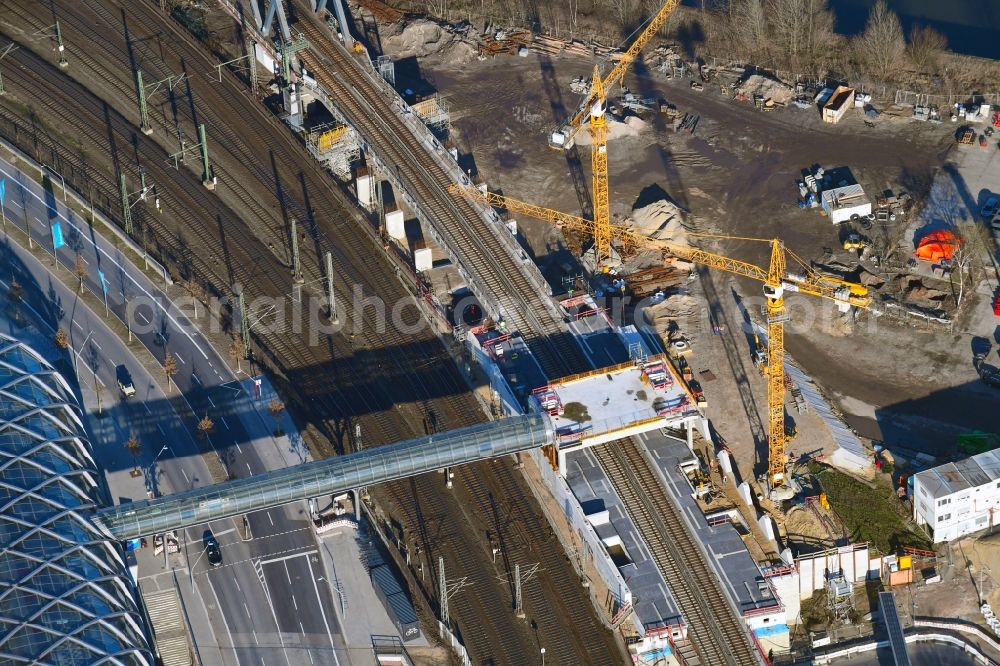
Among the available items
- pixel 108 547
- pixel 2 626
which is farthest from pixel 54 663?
pixel 108 547

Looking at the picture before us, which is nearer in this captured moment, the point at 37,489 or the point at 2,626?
the point at 2,626

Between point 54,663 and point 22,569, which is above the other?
point 22,569

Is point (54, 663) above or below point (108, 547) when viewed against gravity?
below

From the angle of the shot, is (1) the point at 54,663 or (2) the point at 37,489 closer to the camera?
(1) the point at 54,663

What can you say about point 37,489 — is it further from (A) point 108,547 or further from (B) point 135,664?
(B) point 135,664

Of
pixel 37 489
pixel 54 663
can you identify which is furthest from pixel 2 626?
pixel 37 489

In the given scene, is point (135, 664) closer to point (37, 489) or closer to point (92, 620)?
point (92, 620)

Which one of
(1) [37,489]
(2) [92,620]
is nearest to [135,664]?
(2) [92,620]
